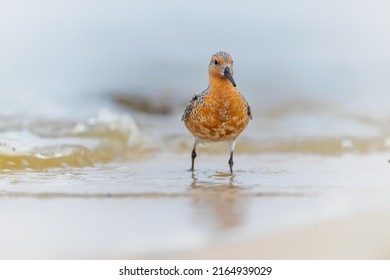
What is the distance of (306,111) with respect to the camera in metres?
14.8

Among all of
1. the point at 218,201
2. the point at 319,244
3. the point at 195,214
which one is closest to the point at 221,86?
the point at 218,201

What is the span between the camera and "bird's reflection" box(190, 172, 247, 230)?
628 centimetres

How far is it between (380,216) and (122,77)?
36.8 feet

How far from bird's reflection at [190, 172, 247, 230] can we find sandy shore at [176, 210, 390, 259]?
47 cm

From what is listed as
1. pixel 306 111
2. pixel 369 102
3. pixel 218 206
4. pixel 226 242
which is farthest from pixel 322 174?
pixel 369 102

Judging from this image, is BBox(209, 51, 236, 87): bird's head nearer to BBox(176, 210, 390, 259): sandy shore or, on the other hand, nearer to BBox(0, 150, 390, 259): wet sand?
BBox(0, 150, 390, 259): wet sand

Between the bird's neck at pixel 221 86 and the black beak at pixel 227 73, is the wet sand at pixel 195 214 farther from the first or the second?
the black beak at pixel 227 73

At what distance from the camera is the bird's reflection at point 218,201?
628 cm

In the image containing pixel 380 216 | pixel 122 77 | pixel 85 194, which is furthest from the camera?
pixel 122 77

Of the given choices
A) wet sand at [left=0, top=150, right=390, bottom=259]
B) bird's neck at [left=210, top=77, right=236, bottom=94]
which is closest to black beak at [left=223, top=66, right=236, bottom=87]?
bird's neck at [left=210, top=77, right=236, bottom=94]

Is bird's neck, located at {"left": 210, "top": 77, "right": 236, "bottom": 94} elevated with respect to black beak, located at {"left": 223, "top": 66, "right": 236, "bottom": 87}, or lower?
lower

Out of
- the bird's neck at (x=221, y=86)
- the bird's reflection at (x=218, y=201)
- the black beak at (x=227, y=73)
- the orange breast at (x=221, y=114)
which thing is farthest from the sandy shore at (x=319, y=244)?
the bird's neck at (x=221, y=86)

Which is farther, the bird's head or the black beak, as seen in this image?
the bird's head
